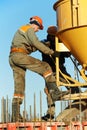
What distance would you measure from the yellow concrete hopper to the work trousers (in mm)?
774

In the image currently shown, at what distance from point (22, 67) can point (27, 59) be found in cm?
26

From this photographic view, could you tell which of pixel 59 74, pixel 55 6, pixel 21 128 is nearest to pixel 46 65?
pixel 59 74

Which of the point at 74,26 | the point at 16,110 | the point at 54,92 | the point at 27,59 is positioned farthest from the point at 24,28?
the point at 16,110

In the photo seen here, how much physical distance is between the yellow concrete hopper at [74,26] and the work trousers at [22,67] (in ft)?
2.54

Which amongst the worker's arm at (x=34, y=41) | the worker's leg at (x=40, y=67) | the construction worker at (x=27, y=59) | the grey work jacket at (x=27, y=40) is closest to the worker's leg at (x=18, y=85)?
the construction worker at (x=27, y=59)

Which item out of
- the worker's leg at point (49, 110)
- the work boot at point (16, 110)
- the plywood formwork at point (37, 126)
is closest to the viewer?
the plywood formwork at point (37, 126)

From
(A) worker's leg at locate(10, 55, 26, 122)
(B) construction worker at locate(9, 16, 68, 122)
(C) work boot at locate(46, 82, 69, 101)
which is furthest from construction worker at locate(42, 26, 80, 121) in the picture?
(A) worker's leg at locate(10, 55, 26, 122)

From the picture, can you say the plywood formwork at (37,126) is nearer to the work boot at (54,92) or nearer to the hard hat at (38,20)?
the work boot at (54,92)

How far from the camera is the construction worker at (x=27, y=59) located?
895cm

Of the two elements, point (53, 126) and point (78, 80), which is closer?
point (53, 126)

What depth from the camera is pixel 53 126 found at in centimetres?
780

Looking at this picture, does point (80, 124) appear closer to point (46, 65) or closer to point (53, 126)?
point (53, 126)

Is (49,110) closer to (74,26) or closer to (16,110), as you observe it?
(16,110)

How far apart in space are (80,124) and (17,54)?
2111mm
